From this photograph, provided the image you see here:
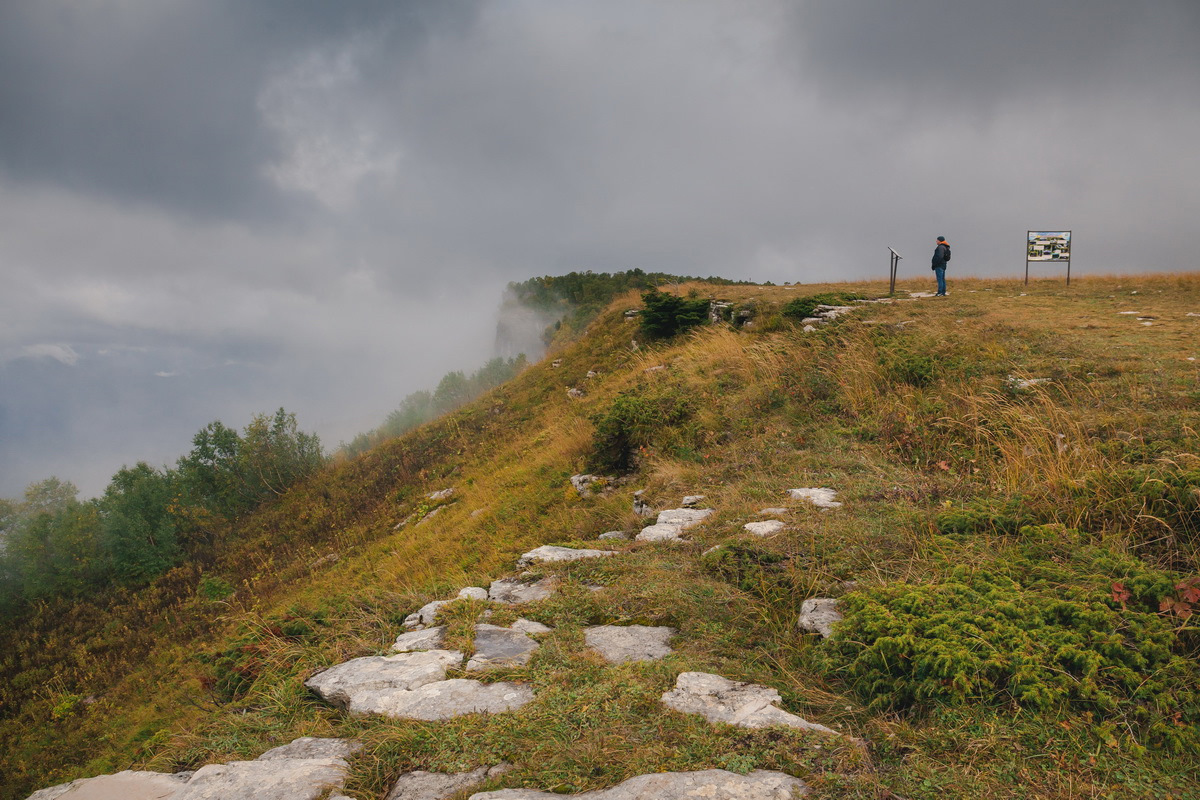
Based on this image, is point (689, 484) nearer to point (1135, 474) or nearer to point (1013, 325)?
point (1135, 474)

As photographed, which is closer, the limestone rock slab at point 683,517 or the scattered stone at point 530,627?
the scattered stone at point 530,627

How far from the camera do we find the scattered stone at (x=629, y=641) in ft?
12.1

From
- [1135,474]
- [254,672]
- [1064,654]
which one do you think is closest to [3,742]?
[254,672]

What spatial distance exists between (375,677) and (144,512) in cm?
2937

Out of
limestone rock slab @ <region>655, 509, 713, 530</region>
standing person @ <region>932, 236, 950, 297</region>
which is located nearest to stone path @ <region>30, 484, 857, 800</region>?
limestone rock slab @ <region>655, 509, 713, 530</region>

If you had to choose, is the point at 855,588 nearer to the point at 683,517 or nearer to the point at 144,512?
the point at 683,517

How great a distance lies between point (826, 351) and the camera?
10227 mm

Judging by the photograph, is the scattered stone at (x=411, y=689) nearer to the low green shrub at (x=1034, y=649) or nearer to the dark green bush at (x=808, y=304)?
the low green shrub at (x=1034, y=649)

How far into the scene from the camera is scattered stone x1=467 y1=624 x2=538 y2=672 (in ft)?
12.0

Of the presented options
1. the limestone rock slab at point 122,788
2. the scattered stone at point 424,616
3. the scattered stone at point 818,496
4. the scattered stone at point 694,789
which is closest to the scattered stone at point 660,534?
the scattered stone at point 818,496

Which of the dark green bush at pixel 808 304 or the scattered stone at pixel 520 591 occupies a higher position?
the dark green bush at pixel 808 304

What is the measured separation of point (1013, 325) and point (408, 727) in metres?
11.9

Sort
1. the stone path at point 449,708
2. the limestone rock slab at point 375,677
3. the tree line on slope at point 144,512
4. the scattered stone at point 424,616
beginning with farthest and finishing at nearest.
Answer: the tree line on slope at point 144,512 → the scattered stone at point 424,616 → the limestone rock slab at point 375,677 → the stone path at point 449,708

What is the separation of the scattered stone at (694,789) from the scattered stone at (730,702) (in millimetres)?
398
